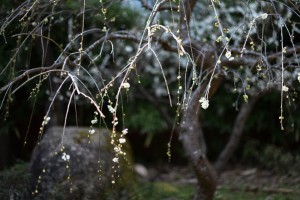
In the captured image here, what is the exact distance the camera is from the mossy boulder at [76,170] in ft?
14.4

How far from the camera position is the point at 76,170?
4.68 metres

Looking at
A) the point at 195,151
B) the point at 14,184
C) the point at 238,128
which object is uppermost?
the point at 195,151

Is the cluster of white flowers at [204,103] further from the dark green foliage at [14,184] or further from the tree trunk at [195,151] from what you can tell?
the dark green foliage at [14,184]

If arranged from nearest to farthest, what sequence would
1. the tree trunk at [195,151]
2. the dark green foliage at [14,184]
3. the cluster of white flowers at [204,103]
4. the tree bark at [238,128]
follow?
1. the cluster of white flowers at [204,103]
2. the dark green foliage at [14,184]
3. the tree trunk at [195,151]
4. the tree bark at [238,128]

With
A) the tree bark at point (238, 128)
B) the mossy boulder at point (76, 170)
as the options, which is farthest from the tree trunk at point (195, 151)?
the tree bark at point (238, 128)

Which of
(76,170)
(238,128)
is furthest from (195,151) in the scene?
(238,128)

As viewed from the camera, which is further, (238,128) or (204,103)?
(238,128)

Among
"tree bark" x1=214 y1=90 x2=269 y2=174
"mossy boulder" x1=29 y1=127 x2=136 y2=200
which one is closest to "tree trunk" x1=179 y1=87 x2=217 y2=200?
"mossy boulder" x1=29 y1=127 x2=136 y2=200

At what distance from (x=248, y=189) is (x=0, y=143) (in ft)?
10.3

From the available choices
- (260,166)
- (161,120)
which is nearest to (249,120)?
(260,166)

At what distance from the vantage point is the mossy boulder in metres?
4.38

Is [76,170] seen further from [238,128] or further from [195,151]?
[238,128]

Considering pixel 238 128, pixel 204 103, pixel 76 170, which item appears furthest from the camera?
pixel 238 128

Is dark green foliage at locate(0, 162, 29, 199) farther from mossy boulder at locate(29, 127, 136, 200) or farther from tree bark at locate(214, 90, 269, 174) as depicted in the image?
tree bark at locate(214, 90, 269, 174)
